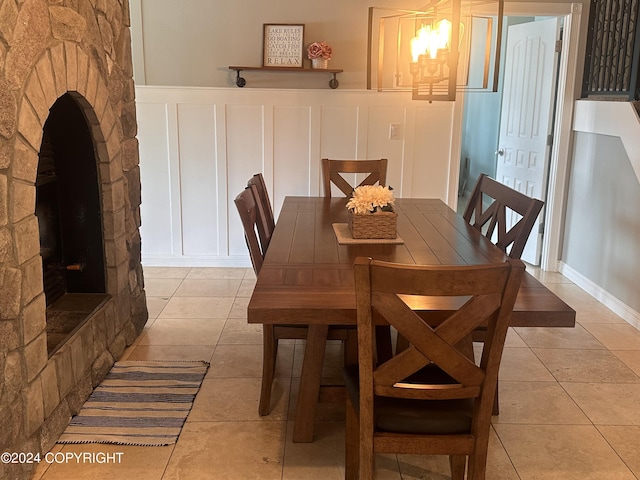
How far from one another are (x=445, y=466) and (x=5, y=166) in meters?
1.91

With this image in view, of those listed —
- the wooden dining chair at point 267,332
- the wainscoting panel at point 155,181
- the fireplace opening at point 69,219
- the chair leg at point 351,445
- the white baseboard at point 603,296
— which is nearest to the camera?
the chair leg at point 351,445

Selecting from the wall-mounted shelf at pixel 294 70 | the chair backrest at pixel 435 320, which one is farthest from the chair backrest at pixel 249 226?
the wall-mounted shelf at pixel 294 70

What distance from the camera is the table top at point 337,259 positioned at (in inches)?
75.1

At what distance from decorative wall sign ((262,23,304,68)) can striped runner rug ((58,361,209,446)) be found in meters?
2.48

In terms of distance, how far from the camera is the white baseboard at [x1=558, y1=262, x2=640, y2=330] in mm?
3824

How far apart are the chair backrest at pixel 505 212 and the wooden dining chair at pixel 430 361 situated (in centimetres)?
86

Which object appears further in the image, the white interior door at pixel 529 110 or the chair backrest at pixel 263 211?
the white interior door at pixel 529 110

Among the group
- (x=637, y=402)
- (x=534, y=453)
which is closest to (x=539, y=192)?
(x=637, y=402)

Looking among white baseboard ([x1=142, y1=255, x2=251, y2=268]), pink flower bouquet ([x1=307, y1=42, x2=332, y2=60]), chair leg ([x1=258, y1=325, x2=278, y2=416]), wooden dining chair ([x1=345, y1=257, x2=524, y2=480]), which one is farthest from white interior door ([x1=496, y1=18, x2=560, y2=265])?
wooden dining chair ([x1=345, y1=257, x2=524, y2=480])

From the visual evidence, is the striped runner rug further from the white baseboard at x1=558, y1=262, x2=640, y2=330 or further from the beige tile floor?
the white baseboard at x1=558, y1=262, x2=640, y2=330

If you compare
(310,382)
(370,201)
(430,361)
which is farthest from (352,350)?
(370,201)

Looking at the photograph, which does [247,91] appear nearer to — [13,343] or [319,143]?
[319,143]

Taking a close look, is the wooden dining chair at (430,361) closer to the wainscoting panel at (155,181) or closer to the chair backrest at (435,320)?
the chair backrest at (435,320)

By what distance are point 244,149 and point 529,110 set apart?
244 cm
